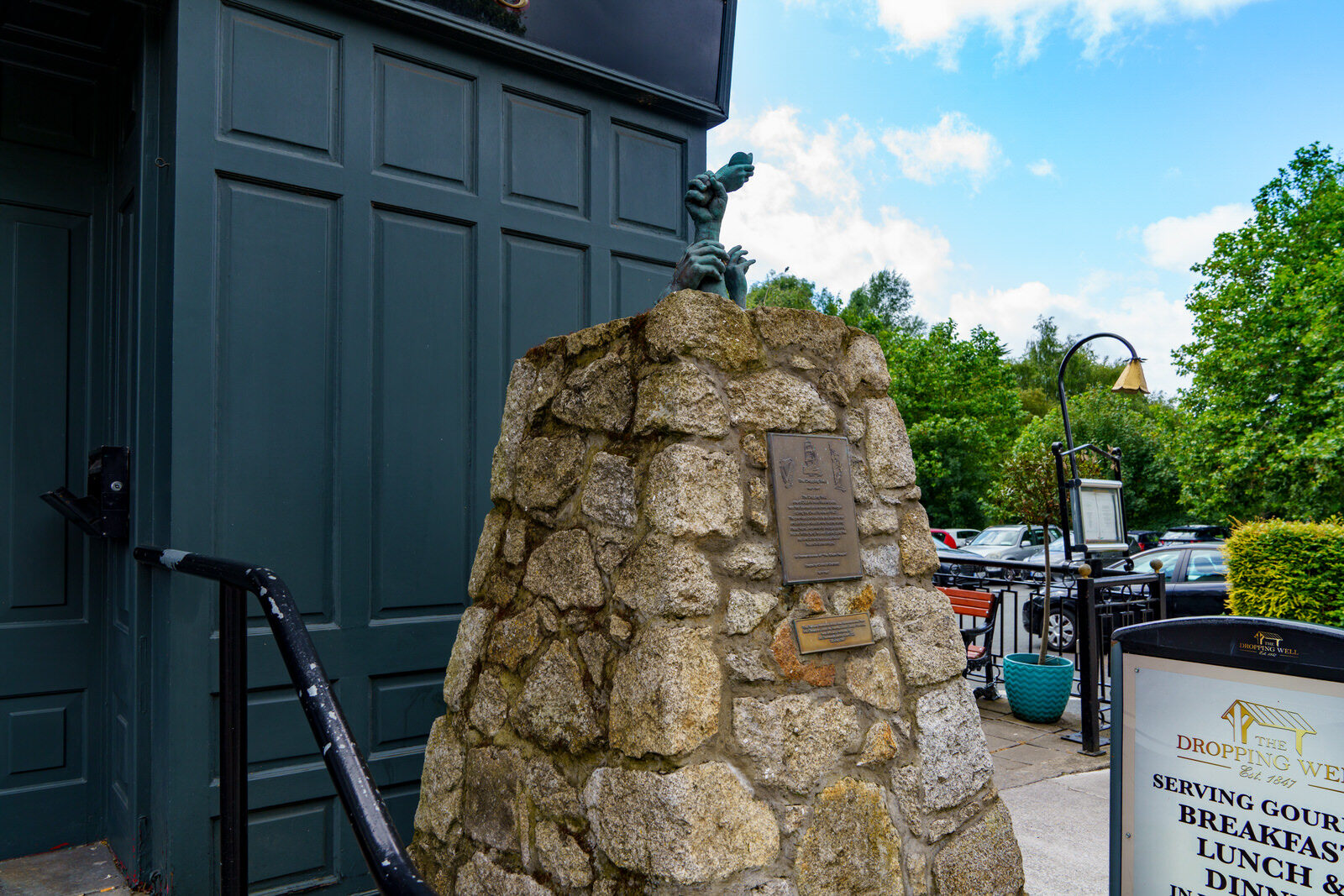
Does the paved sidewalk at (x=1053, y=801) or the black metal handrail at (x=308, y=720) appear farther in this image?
the paved sidewalk at (x=1053, y=801)

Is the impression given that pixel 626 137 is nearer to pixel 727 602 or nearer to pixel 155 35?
pixel 155 35

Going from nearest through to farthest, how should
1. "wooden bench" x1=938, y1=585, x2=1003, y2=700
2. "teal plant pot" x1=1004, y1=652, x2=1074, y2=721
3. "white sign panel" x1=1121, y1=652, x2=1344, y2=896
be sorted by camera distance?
"white sign panel" x1=1121, y1=652, x2=1344, y2=896 < "teal plant pot" x1=1004, y1=652, x2=1074, y2=721 < "wooden bench" x1=938, y1=585, x2=1003, y2=700

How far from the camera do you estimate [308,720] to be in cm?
199

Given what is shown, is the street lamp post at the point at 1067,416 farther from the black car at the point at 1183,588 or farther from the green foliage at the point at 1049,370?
the green foliage at the point at 1049,370

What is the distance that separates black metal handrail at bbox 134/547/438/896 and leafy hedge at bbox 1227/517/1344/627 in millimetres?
8552

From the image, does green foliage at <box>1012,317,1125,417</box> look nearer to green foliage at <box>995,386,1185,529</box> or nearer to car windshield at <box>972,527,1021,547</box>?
green foliage at <box>995,386,1185,529</box>

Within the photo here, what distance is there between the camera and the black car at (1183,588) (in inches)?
377

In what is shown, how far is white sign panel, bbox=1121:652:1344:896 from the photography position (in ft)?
6.34

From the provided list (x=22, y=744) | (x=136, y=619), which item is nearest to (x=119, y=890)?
(x=22, y=744)

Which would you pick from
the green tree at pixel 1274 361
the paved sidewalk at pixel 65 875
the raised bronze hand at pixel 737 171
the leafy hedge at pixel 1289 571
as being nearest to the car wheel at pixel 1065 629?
the leafy hedge at pixel 1289 571

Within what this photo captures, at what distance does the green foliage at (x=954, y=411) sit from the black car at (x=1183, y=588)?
17.1 m

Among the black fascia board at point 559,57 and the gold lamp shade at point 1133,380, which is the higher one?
the black fascia board at point 559,57

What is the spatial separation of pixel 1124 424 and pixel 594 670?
31.6 metres

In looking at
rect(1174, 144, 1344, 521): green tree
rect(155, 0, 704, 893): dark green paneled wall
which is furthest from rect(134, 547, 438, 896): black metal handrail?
rect(1174, 144, 1344, 521): green tree
